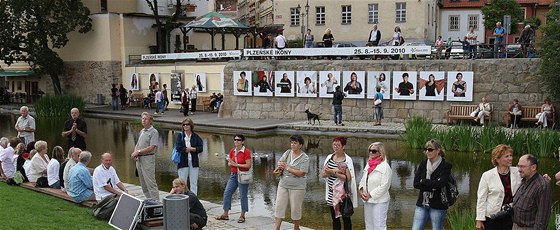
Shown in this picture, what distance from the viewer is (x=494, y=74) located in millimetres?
22969

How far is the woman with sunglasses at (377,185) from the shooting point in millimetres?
7430

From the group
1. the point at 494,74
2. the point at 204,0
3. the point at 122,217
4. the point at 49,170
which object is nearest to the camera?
the point at 122,217

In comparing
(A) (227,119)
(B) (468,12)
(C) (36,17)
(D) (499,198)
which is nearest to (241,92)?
(A) (227,119)

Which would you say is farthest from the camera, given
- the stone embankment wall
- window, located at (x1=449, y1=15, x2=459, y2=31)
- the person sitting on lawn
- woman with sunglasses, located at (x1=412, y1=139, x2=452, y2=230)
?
window, located at (x1=449, y1=15, x2=459, y2=31)

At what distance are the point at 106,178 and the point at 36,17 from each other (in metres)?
31.5

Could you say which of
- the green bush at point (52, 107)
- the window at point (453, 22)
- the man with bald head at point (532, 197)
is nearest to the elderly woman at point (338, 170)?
the man with bald head at point (532, 197)

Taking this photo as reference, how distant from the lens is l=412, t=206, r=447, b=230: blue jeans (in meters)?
7.22

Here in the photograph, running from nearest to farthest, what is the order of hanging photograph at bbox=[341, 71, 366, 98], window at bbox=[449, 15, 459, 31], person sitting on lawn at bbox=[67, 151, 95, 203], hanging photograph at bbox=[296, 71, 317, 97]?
person sitting on lawn at bbox=[67, 151, 95, 203], hanging photograph at bbox=[341, 71, 366, 98], hanging photograph at bbox=[296, 71, 317, 97], window at bbox=[449, 15, 459, 31]

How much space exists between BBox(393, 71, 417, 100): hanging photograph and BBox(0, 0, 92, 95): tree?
22.9m

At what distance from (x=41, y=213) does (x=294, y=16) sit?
4061 centimetres

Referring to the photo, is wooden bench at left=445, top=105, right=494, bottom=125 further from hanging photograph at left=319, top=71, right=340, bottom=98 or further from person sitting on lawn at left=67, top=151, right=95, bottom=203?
person sitting on lawn at left=67, top=151, right=95, bottom=203

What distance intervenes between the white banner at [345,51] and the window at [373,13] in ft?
63.1

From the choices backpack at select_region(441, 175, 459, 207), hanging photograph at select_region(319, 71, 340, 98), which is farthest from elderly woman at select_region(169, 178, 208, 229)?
hanging photograph at select_region(319, 71, 340, 98)

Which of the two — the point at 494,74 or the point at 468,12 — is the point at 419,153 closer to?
the point at 494,74
